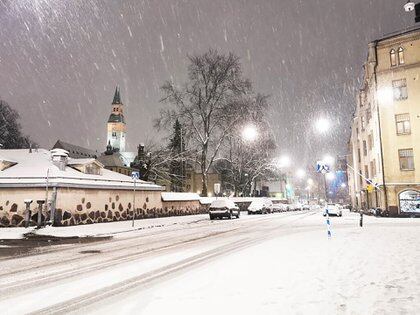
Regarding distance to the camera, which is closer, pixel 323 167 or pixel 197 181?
pixel 323 167

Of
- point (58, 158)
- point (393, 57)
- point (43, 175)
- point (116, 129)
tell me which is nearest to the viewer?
point (43, 175)

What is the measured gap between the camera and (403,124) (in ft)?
114

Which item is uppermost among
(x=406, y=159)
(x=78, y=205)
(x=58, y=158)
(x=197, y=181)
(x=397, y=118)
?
(x=197, y=181)

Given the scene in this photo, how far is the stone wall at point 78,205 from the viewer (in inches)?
939

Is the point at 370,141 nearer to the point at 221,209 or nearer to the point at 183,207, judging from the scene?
the point at 221,209

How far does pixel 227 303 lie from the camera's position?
226 inches

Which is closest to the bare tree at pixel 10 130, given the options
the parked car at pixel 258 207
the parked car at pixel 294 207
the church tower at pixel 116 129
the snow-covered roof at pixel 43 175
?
the snow-covered roof at pixel 43 175

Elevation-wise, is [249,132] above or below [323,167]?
above

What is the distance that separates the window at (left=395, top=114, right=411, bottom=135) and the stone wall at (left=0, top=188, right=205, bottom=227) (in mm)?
24698

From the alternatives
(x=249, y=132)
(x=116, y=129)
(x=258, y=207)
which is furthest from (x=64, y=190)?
(x=116, y=129)

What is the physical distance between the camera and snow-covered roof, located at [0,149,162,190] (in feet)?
79.4

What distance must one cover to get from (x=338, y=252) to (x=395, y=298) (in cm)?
541

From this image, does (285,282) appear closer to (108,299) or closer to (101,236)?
(108,299)

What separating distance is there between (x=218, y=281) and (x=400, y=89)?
3428 cm
